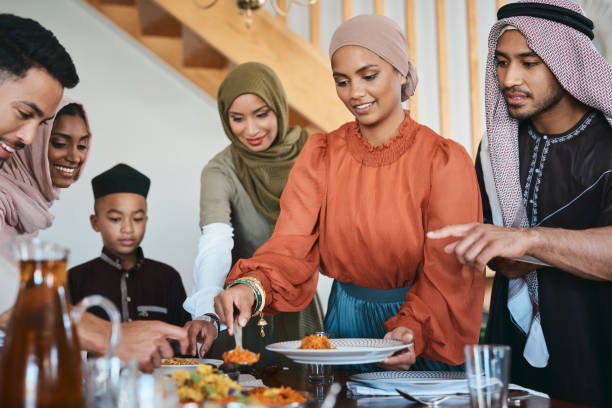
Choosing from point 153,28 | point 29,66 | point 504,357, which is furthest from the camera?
point 153,28

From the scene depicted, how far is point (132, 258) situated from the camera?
2.92 meters

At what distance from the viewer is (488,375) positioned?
33.9 inches

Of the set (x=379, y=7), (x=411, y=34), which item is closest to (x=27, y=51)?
(x=379, y=7)

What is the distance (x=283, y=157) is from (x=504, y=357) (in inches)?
69.6

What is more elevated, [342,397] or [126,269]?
[126,269]

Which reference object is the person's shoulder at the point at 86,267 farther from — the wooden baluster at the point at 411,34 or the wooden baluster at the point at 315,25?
the wooden baluster at the point at 411,34

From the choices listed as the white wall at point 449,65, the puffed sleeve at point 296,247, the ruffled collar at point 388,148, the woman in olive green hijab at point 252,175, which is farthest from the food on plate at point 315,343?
the white wall at point 449,65

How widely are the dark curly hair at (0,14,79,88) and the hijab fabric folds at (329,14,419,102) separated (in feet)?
2.30

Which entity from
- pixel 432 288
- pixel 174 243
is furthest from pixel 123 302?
pixel 432 288

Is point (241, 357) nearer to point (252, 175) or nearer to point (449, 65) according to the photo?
point (252, 175)

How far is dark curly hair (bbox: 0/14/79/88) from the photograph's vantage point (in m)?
1.57

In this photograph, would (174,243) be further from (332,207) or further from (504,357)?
(504,357)

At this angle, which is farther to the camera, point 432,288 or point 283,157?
point 283,157

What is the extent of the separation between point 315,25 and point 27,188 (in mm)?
1945
